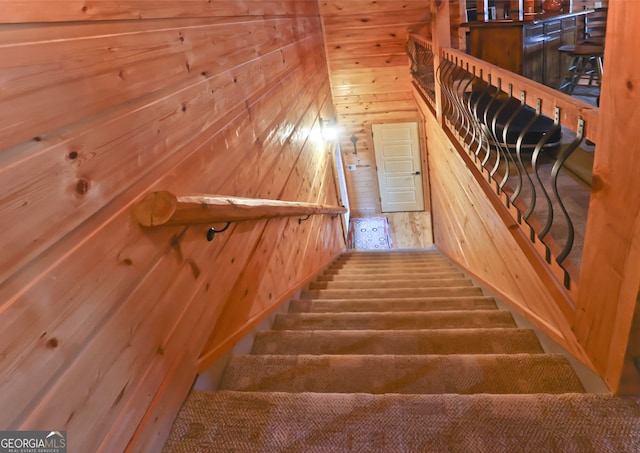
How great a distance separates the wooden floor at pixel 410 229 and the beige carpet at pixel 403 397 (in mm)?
5464

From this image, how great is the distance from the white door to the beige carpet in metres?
4.82

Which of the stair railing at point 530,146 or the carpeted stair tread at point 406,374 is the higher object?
the stair railing at point 530,146

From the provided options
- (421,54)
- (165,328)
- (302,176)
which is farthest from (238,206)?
(421,54)

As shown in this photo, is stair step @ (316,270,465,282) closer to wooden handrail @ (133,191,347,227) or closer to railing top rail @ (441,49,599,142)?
railing top rail @ (441,49,599,142)

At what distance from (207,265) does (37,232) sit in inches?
30.1

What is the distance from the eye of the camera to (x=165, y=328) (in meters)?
1.26

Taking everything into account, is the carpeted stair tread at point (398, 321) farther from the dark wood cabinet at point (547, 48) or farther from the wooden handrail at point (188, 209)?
the dark wood cabinet at point (547, 48)

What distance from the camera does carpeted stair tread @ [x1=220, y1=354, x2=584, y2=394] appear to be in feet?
4.84

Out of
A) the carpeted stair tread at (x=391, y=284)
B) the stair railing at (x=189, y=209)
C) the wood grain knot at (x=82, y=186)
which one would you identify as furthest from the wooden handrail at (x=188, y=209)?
the carpeted stair tread at (x=391, y=284)

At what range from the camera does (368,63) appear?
19.3 ft

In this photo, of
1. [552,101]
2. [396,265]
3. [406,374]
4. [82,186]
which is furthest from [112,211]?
[396,265]

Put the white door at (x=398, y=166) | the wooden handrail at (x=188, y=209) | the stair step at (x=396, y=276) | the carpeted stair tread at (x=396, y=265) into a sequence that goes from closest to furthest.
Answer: the wooden handrail at (x=188, y=209) < the stair step at (x=396, y=276) < the carpeted stair tread at (x=396, y=265) < the white door at (x=398, y=166)

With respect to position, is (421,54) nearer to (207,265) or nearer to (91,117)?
(207,265)

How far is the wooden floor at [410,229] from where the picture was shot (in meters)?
7.67
